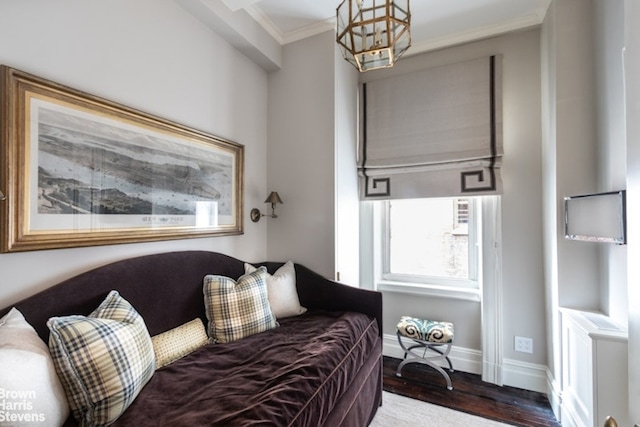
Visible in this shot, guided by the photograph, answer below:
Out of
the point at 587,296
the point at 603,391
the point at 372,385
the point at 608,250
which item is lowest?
the point at 372,385

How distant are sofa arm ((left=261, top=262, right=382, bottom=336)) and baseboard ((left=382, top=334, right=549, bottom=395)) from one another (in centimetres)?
100

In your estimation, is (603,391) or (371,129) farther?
(371,129)

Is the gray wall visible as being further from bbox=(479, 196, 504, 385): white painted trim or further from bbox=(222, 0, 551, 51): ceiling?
bbox=(479, 196, 504, 385): white painted trim

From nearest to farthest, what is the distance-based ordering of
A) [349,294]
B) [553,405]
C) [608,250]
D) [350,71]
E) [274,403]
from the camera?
[274,403] → [608,250] → [553,405] → [349,294] → [350,71]

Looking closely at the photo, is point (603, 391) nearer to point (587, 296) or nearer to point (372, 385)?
point (587, 296)

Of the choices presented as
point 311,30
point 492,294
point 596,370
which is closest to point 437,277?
point 492,294

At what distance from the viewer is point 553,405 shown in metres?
2.00

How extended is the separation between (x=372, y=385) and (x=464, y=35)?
2.89 metres

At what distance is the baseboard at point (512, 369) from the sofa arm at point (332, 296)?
3.28ft

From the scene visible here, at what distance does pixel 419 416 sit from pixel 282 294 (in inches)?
48.6

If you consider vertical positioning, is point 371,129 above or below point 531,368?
above

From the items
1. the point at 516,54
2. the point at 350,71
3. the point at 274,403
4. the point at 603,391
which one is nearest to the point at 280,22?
the point at 350,71

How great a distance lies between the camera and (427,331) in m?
2.29

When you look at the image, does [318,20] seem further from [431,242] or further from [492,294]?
[492,294]
